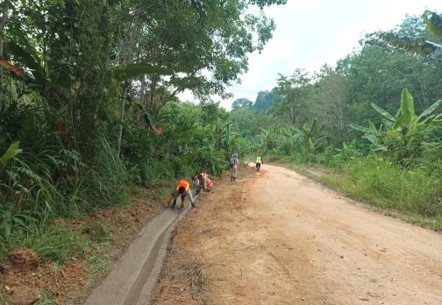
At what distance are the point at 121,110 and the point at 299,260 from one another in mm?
6041

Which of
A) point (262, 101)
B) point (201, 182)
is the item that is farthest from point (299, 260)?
point (262, 101)

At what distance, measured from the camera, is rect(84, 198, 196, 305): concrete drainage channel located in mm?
4664

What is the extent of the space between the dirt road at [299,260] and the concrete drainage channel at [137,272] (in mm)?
192

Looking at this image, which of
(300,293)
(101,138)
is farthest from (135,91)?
(300,293)

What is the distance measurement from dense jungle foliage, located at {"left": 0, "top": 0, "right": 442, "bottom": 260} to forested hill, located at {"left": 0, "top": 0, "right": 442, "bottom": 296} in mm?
27

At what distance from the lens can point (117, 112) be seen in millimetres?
7402

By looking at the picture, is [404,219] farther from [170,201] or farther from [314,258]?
[170,201]

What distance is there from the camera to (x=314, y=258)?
564 centimetres

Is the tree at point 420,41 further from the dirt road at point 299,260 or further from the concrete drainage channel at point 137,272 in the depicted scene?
the concrete drainage channel at point 137,272

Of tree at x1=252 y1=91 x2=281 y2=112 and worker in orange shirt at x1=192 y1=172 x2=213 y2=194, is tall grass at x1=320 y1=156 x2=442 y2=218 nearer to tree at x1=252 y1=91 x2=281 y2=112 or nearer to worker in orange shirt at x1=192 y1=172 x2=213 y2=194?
worker in orange shirt at x1=192 y1=172 x2=213 y2=194

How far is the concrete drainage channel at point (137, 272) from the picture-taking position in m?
4.66

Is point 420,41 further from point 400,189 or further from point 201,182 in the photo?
point 201,182

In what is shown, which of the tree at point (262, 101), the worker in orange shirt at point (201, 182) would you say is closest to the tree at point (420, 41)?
the worker in orange shirt at point (201, 182)

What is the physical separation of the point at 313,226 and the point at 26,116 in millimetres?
5724
